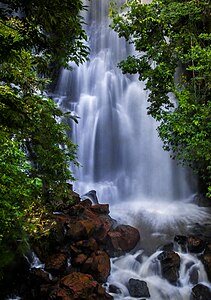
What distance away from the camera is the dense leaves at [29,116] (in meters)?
3.97

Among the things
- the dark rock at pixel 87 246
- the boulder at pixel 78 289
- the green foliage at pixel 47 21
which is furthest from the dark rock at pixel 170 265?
the green foliage at pixel 47 21

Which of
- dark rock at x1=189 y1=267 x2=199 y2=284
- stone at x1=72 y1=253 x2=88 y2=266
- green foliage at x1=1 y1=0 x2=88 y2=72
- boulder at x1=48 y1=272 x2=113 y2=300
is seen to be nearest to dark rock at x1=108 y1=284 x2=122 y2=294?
boulder at x1=48 y1=272 x2=113 y2=300

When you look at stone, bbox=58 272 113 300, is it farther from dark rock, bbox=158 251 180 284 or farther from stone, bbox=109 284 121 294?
dark rock, bbox=158 251 180 284

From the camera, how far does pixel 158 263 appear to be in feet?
29.5

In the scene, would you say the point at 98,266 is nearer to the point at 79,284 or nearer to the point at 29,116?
the point at 79,284

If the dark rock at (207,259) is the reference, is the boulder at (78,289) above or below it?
below

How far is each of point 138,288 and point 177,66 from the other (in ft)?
23.3

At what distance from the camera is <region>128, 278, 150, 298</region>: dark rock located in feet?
26.2

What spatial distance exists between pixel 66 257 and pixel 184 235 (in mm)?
4573

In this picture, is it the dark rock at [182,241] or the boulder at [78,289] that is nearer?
the boulder at [78,289]

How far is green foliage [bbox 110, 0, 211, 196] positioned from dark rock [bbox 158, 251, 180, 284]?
98.4 inches

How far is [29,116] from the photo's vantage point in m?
4.91

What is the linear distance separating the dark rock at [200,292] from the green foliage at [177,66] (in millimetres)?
3014

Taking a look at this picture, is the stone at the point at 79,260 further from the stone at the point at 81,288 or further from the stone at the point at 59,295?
the stone at the point at 59,295
